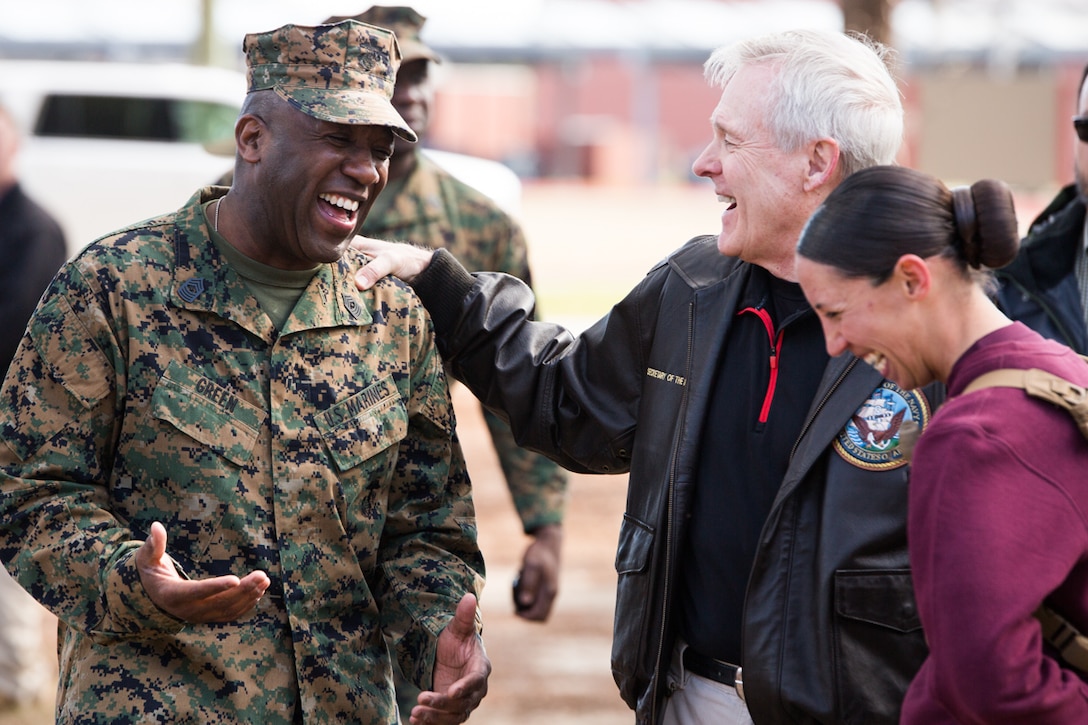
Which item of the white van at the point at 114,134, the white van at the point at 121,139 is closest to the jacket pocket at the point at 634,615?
the white van at the point at 121,139

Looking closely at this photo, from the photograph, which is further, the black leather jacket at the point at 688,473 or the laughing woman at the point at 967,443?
the black leather jacket at the point at 688,473

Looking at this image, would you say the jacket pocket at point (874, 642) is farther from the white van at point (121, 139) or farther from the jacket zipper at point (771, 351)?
the white van at point (121, 139)

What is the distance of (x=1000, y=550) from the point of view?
200 centimetres

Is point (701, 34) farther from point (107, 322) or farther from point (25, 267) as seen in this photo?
point (107, 322)

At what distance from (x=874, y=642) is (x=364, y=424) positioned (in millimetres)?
1134

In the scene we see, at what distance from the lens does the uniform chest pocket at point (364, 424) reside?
2896mm

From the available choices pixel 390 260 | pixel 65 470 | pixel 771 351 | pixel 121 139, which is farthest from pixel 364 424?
pixel 121 139

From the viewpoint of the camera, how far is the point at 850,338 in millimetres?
2299

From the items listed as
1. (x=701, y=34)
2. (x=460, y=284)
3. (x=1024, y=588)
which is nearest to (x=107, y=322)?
(x=460, y=284)

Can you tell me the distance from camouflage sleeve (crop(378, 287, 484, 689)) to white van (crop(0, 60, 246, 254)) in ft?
33.3

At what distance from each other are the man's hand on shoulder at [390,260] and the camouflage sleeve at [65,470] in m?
0.65

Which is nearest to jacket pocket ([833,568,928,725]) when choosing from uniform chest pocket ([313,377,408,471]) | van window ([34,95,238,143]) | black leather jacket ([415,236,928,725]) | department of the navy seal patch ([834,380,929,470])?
black leather jacket ([415,236,928,725])

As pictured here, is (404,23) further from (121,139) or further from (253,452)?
(121,139)

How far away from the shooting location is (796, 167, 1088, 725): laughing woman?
6.57 ft
